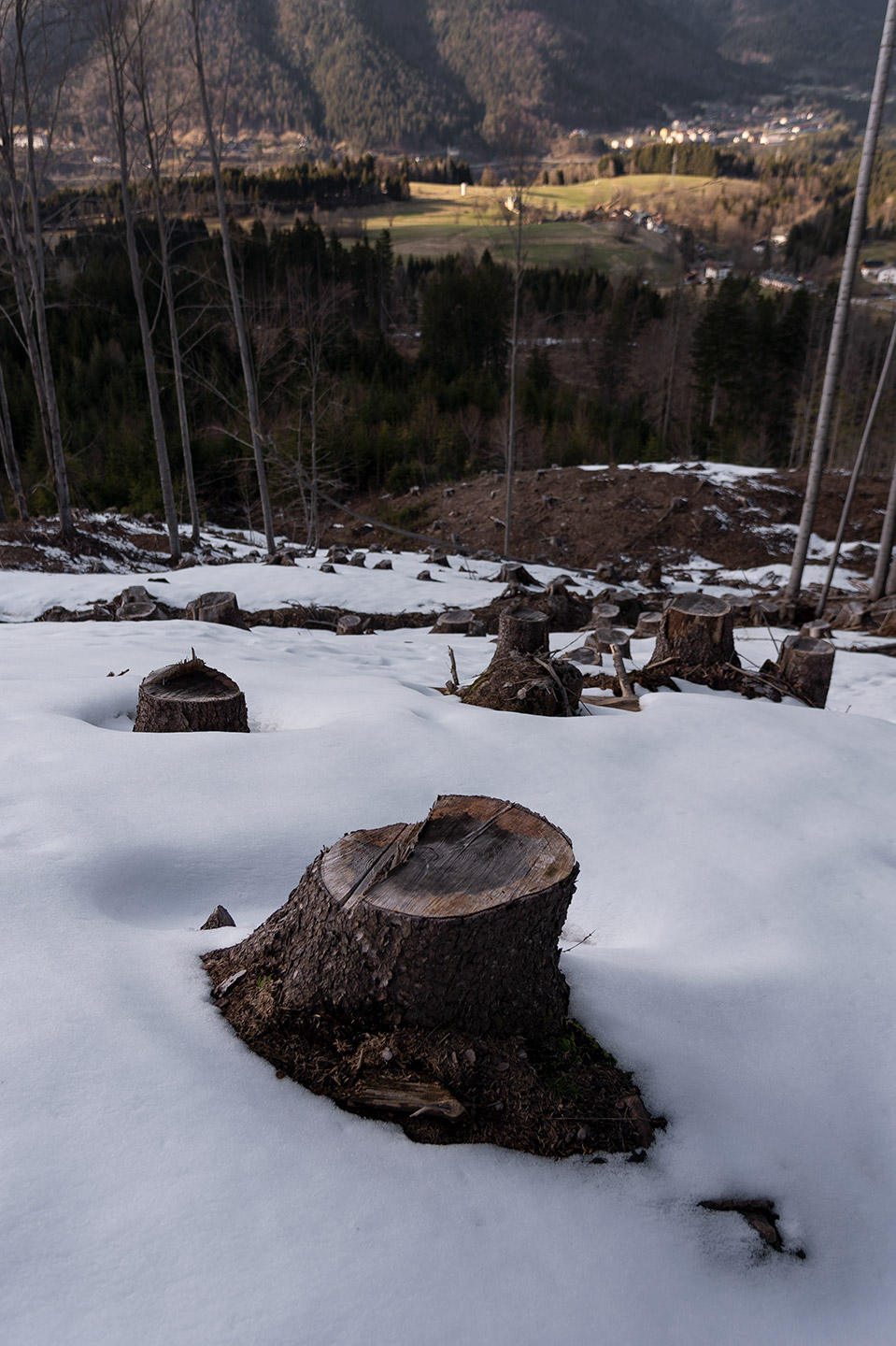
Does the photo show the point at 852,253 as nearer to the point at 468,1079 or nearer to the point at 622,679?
the point at 622,679

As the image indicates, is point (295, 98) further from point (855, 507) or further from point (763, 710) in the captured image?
point (763, 710)

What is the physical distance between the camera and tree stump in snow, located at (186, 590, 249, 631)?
718cm

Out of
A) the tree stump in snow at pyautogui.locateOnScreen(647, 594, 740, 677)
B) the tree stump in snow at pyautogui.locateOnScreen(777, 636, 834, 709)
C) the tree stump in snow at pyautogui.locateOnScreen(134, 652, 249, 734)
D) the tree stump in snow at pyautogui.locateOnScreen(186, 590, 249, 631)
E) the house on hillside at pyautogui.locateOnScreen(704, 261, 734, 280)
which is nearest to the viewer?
the tree stump in snow at pyautogui.locateOnScreen(134, 652, 249, 734)

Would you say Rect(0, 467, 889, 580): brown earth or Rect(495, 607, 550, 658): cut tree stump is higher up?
Rect(495, 607, 550, 658): cut tree stump

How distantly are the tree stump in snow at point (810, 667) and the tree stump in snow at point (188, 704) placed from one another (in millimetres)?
3824

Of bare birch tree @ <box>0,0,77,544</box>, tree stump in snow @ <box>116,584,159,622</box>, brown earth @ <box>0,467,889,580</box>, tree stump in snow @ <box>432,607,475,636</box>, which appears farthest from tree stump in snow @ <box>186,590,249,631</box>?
brown earth @ <box>0,467,889,580</box>

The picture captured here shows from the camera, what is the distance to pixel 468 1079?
154 cm

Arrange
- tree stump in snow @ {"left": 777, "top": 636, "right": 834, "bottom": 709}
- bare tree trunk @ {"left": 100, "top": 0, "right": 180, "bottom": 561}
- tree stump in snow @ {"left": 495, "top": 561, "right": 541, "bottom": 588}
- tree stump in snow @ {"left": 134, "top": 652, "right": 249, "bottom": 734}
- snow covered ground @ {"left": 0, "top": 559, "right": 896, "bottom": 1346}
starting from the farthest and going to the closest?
tree stump in snow @ {"left": 495, "top": 561, "right": 541, "bottom": 588} → bare tree trunk @ {"left": 100, "top": 0, "right": 180, "bottom": 561} → tree stump in snow @ {"left": 777, "top": 636, "right": 834, "bottom": 709} → tree stump in snow @ {"left": 134, "top": 652, "right": 249, "bottom": 734} → snow covered ground @ {"left": 0, "top": 559, "right": 896, "bottom": 1346}

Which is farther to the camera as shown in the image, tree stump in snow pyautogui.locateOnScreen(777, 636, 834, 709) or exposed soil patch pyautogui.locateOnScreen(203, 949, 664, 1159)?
tree stump in snow pyautogui.locateOnScreen(777, 636, 834, 709)

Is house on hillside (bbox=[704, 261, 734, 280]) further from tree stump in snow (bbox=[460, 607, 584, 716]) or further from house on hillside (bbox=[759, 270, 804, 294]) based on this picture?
tree stump in snow (bbox=[460, 607, 584, 716])

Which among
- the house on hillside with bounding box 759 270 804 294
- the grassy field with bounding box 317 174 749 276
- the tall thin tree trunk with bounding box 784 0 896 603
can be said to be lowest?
the tall thin tree trunk with bounding box 784 0 896 603

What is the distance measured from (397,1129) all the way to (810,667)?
4690mm

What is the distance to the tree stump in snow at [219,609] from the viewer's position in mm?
7184

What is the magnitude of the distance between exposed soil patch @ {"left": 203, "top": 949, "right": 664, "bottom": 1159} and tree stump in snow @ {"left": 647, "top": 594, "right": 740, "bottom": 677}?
3.82 m
